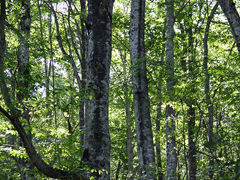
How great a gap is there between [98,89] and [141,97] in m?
2.96

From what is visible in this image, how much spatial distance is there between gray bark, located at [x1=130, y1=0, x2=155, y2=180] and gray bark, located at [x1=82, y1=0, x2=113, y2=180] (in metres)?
2.47

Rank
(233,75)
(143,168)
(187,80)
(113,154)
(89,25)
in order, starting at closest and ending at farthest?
1. (89,25)
2. (143,168)
3. (233,75)
4. (187,80)
5. (113,154)

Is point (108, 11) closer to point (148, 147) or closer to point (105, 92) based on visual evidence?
point (105, 92)

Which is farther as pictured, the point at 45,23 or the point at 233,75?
the point at 45,23

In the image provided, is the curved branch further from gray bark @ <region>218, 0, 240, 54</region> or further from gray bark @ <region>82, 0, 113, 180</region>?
gray bark @ <region>218, 0, 240, 54</region>

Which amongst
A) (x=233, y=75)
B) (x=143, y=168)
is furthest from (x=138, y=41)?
(x=143, y=168)

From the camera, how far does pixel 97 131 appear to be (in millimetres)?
3373

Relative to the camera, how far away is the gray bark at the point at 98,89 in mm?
3318

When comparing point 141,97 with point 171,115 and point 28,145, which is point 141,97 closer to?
point 171,115

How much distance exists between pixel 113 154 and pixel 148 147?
867 cm

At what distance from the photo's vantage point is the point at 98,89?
3520mm

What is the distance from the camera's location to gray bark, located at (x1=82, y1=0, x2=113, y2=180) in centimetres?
332

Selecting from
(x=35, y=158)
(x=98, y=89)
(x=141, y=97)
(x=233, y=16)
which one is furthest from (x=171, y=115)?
(x=35, y=158)

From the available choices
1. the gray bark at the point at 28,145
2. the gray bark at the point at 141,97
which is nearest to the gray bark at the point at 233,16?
the gray bark at the point at 141,97
